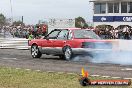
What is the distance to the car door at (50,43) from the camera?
1994 centimetres

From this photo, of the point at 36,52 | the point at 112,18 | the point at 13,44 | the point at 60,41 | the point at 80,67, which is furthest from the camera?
the point at 112,18

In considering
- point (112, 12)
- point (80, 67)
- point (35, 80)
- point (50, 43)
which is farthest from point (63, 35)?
point (112, 12)

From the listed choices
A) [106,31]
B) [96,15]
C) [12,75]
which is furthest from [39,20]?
[12,75]

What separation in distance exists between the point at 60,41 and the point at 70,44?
790 millimetres

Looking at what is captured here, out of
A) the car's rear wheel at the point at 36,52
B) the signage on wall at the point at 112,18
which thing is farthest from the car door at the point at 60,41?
the signage on wall at the point at 112,18

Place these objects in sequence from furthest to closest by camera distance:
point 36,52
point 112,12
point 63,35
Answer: point 112,12, point 36,52, point 63,35

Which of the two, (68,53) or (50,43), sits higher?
(50,43)

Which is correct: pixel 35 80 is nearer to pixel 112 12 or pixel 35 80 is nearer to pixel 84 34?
pixel 84 34

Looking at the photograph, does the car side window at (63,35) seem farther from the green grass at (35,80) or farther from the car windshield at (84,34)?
the green grass at (35,80)

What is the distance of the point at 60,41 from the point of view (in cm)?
1944

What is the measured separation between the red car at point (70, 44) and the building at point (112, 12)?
46269 millimetres

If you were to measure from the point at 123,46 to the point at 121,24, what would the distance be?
163 ft

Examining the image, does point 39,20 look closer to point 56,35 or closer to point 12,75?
point 56,35

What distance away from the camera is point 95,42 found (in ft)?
59.8
